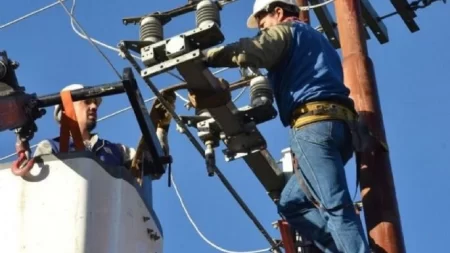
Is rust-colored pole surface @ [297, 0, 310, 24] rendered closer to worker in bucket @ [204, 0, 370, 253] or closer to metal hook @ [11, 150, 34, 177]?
worker in bucket @ [204, 0, 370, 253]

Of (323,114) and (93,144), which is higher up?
(93,144)

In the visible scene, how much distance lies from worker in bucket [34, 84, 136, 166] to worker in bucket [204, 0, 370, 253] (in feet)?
3.26

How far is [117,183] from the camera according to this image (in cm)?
462

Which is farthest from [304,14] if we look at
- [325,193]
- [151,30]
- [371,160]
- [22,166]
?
[22,166]

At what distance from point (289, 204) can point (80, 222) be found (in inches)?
49.6

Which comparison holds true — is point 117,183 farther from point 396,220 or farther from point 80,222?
point 396,220

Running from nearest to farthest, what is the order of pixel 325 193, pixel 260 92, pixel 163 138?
pixel 325 193, pixel 260 92, pixel 163 138

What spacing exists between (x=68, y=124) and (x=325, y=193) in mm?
1202

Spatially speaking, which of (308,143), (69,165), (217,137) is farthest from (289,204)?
(69,165)

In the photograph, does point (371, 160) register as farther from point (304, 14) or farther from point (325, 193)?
point (304, 14)

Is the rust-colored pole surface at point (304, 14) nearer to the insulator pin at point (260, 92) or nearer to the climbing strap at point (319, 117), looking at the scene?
the insulator pin at point (260, 92)

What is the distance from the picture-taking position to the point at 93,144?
19.6ft

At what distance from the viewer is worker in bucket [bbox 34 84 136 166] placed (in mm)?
5578

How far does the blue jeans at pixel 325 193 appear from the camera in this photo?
486cm
